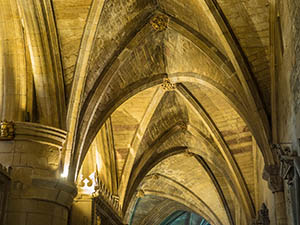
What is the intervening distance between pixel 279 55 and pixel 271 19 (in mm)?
779

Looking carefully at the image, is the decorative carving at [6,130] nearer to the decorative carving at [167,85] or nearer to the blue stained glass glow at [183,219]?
the decorative carving at [167,85]

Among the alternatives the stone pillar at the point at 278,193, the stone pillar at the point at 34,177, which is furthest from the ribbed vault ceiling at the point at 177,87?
the stone pillar at the point at 34,177

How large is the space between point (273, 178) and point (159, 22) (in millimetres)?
5293

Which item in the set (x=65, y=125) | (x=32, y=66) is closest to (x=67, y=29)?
(x=32, y=66)

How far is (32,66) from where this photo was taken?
1145 centimetres

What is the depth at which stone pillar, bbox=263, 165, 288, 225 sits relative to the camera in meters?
10.6

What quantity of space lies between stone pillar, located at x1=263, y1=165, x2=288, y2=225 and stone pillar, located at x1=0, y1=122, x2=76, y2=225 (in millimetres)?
4360

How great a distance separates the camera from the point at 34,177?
412 inches

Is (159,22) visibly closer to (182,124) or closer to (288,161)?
(182,124)

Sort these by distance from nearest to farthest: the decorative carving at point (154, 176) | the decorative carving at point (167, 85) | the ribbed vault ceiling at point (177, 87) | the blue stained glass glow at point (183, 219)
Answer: the ribbed vault ceiling at point (177, 87) → the decorative carving at point (167, 85) → the decorative carving at point (154, 176) → the blue stained glass glow at point (183, 219)

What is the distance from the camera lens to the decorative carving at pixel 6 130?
1052 cm

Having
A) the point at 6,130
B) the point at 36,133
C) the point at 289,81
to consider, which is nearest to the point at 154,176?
the point at 36,133

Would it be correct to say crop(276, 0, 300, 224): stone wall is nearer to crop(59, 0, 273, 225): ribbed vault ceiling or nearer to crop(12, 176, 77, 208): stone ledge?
crop(59, 0, 273, 225): ribbed vault ceiling

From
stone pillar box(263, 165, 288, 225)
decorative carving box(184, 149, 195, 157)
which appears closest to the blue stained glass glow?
decorative carving box(184, 149, 195, 157)
